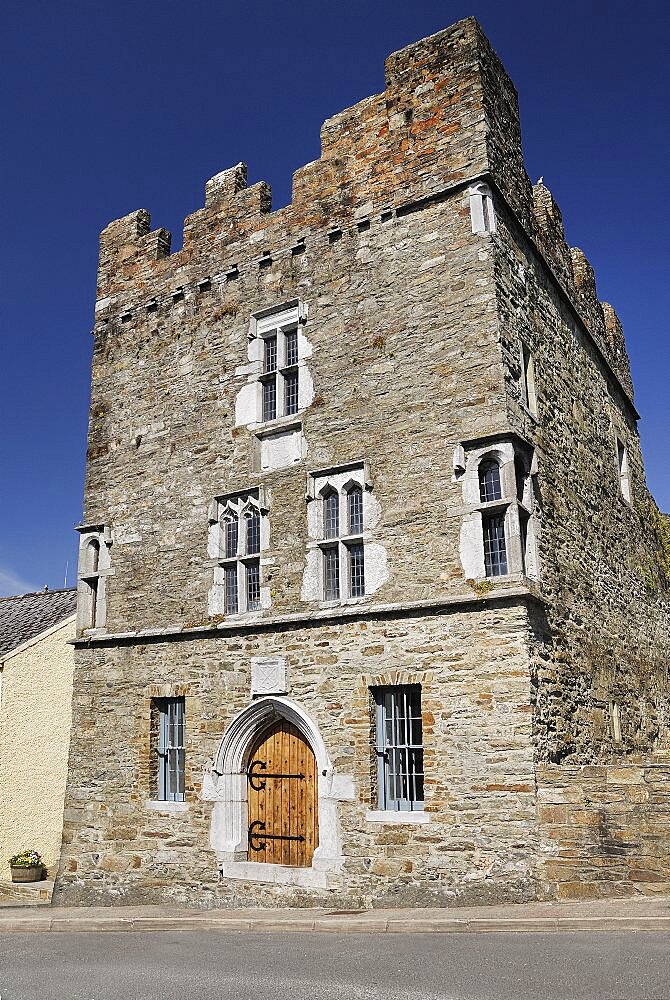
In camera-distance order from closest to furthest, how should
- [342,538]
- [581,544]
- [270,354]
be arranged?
[342,538]
[581,544]
[270,354]

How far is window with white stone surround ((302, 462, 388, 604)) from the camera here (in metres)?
11.8

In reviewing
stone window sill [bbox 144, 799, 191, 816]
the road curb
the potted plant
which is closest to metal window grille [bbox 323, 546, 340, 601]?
stone window sill [bbox 144, 799, 191, 816]

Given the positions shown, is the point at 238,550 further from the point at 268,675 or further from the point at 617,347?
the point at 617,347

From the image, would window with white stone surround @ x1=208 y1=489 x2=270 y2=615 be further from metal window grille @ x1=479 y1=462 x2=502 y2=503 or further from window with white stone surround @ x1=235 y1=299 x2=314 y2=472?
metal window grille @ x1=479 y1=462 x2=502 y2=503

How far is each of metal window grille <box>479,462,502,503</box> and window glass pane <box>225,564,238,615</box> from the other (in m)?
4.30

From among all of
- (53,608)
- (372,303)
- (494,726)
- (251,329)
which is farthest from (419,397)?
(53,608)

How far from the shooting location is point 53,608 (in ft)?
66.8

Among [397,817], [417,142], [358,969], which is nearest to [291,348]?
[417,142]

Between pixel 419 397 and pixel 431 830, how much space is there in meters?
5.65

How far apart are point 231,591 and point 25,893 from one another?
702 centimetres

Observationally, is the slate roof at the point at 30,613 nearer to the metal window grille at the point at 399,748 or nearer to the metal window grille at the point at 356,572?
the metal window grille at the point at 356,572

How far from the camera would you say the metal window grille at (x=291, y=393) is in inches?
530

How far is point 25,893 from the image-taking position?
15188mm

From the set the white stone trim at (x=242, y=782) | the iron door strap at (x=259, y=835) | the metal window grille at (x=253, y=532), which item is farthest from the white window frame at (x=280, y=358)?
the iron door strap at (x=259, y=835)
